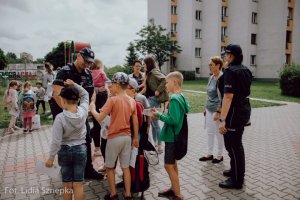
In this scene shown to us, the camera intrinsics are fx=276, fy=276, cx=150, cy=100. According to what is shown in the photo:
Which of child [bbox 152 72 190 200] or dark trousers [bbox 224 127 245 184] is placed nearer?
child [bbox 152 72 190 200]

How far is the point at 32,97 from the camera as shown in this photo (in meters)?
8.73

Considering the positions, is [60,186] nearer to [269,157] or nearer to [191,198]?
[191,198]

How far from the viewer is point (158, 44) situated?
40.8 m

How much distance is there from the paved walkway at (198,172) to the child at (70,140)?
0.87 meters

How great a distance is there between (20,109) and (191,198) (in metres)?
7.33

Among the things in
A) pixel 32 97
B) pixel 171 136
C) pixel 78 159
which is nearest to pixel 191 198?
pixel 171 136

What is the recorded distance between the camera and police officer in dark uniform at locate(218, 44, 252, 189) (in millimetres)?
4312

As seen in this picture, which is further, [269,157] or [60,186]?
[269,157]

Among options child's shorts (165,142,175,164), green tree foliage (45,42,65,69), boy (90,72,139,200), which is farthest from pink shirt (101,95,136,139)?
green tree foliage (45,42,65,69)

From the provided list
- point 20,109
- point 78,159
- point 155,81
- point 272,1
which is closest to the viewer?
point 78,159

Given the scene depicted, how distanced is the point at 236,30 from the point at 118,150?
1541 inches

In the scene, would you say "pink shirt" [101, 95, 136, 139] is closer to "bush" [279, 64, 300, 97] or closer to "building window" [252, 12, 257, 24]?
"bush" [279, 64, 300, 97]

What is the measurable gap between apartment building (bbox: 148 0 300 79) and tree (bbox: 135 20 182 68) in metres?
2.31

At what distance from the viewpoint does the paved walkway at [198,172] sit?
4352 mm
